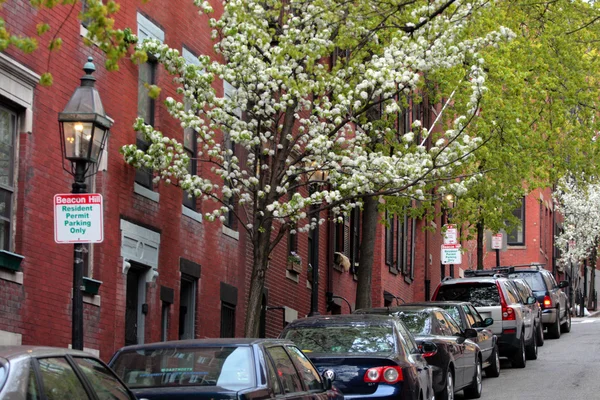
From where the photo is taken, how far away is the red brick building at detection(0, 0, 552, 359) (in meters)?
14.0

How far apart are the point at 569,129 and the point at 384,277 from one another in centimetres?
831

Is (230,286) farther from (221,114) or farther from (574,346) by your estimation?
(574,346)

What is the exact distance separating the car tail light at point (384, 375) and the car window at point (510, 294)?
11150 mm

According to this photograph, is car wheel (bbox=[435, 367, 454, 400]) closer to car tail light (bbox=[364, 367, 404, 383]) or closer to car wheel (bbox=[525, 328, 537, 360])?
car tail light (bbox=[364, 367, 404, 383])

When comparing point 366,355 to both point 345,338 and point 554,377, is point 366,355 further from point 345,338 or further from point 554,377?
point 554,377

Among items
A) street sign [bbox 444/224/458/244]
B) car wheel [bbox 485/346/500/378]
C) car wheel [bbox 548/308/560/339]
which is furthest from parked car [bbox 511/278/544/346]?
street sign [bbox 444/224/458/244]

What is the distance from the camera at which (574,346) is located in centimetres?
2833

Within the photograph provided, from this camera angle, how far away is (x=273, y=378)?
31.3ft

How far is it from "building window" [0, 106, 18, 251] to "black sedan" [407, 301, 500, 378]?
24.9ft

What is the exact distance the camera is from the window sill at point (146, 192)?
17438 mm

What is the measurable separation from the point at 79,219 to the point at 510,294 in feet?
46.1

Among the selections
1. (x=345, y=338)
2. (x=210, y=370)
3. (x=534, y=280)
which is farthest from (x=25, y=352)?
(x=534, y=280)

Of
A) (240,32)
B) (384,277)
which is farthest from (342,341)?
(384,277)

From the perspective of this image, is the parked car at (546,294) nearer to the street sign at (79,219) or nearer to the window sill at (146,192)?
the window sill at (146,192)
